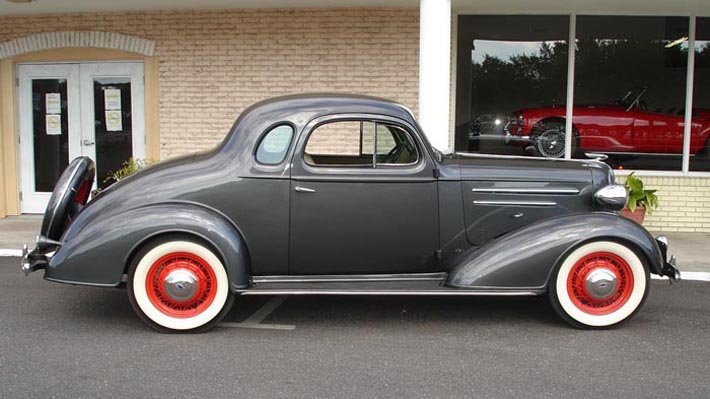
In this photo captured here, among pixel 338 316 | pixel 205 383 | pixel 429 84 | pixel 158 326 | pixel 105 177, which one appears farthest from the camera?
pixel 105 177

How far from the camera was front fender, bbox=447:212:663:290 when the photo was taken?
16.5ft

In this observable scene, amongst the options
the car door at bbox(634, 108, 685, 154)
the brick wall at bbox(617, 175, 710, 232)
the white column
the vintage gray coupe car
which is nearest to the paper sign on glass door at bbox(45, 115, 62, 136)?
the vintage gray coupe car

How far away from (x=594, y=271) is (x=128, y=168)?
6.99 meters

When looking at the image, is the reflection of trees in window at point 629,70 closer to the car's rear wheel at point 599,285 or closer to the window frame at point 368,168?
the car's rear wheel at point 599,285

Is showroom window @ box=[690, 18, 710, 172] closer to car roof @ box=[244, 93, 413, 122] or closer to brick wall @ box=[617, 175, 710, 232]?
brick wall @ box=[617, 175, 710, 232]

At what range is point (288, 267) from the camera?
5.25m

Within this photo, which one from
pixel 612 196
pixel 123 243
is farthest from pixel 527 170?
pixel 123 243

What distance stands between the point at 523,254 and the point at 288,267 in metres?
1.79

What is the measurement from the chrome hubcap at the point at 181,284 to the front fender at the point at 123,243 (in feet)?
0.91

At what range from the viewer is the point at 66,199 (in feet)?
17.6

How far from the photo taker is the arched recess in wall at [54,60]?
395 inches

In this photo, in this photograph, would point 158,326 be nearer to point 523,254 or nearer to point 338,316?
point 338,316

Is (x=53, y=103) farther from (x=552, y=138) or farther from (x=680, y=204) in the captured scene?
(x=680, y=204)

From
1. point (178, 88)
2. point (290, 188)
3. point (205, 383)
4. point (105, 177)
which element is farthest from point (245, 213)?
point (105, 177)
